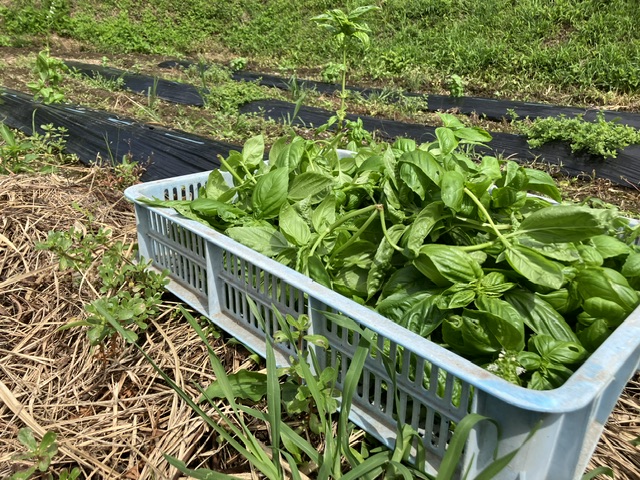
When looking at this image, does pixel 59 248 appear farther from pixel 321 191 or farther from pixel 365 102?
pixel 365 102

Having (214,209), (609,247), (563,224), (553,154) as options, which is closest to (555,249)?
(563,224)

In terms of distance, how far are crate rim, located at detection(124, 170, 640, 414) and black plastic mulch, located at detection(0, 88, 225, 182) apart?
1.35m

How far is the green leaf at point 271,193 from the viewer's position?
1064mm

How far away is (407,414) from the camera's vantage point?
2.52ft

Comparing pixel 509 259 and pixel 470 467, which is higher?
pixel 509 259

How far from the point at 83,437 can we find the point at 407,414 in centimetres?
60

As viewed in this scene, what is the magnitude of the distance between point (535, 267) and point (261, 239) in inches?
20.3

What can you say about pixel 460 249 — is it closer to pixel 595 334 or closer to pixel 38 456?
pixel 595 334

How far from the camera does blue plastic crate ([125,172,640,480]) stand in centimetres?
58

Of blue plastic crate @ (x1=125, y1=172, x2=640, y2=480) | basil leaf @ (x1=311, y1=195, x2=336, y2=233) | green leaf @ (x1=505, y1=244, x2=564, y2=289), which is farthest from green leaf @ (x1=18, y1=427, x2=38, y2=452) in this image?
green leaf @ (x1=505, y1=244, x2=564, y2=289)

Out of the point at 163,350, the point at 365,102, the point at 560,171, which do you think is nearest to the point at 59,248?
the point at 163,350

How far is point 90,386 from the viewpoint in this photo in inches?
41.1

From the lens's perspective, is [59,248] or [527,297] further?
[59,248]

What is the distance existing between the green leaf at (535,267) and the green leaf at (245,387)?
480 millimetres
